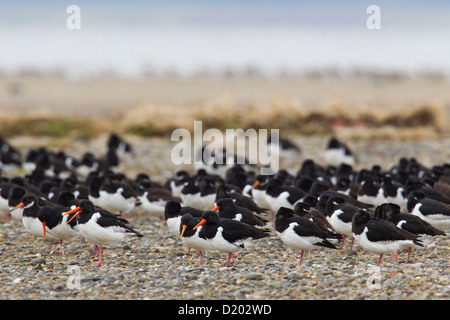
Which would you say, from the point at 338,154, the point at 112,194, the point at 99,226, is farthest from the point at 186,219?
the point at 338,154

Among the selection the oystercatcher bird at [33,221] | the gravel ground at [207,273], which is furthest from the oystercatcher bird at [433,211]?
the oystercatcher bird at [33,221]

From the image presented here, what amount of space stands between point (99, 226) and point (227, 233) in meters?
2.16

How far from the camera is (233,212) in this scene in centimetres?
1130

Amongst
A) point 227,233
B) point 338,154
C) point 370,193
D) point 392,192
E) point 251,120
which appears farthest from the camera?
point 251,120

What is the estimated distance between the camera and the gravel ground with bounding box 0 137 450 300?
344 inches

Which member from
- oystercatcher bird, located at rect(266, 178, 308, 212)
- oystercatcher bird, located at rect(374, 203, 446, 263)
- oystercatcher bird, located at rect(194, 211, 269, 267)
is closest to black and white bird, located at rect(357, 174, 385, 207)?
oystercatcher bird, located at rect(266, 178, 308, 212)

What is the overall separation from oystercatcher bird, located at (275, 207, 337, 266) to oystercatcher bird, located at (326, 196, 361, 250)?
65 cm

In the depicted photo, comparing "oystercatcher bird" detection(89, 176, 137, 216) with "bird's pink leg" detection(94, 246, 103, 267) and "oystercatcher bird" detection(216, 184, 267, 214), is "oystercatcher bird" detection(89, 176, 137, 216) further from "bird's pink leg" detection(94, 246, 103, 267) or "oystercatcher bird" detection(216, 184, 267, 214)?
"bird's pink leg" detection(94, 246, 103, 267)


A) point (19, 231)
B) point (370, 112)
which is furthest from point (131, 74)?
point (19, 231)

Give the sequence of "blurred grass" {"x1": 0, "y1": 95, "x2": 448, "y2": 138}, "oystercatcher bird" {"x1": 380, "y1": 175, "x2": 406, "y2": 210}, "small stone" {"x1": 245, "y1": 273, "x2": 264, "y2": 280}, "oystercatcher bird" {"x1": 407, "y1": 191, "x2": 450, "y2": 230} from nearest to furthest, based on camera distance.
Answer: "small stone" {"x1": 245, "y1": 273, "x2": 264, "y2": 280} < "oystercatcher bird" {"x1": 407, "y1": 191, "x2": 450, "y2": 230} < "oystercatcher bird" {"x1": 380, "y1": 175, "x2": 406, "y2": 210} < "blurred grass" {"x1": 0, "y1": 95, "x2": 448, "y2": 138}

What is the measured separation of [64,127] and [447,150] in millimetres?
14365

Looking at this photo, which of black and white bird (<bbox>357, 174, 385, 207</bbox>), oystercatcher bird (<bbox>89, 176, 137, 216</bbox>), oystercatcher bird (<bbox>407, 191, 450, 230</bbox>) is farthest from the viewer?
oystercatcher bird (<bbox>89, 176, 137, 216</bbox>)

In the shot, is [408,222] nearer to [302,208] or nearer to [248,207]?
[302,208]

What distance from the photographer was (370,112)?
24094 mm
